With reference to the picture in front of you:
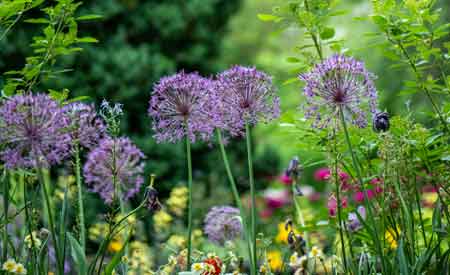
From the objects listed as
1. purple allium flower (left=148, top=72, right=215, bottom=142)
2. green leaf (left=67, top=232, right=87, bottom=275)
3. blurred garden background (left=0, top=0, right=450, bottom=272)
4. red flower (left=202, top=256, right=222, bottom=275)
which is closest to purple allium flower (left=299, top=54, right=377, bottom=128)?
purple allium flower (left=148, top=72, right=215, bottom=142)

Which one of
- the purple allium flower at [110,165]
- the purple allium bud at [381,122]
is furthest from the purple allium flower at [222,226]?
the purple allium bud at [381,122]

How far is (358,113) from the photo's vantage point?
194 cm

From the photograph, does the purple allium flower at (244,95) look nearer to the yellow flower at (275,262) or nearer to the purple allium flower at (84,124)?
the purple allium flower at (84,124)

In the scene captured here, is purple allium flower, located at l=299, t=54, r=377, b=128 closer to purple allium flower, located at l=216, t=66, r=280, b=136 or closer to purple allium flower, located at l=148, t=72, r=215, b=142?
purple allium flower, located at l=216, t=66, r=280, b=136

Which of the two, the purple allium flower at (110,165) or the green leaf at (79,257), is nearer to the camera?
the green leaf at (79,257)

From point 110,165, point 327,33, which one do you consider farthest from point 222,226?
point 327,33

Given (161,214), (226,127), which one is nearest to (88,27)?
(161,214)

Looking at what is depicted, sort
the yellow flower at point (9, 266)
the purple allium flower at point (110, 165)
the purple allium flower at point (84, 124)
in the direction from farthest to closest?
the purple allium flower at point (110, 165)
the purple allium flower at point (84, 124)
the yellow flower at point (9, 266)

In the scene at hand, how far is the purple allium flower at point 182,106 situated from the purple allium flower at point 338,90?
32 centimetres

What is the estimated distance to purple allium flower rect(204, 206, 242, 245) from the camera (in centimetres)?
296

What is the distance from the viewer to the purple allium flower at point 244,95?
1.96 meters

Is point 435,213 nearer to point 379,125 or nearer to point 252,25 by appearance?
point 379,125

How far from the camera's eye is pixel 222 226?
2959 mm

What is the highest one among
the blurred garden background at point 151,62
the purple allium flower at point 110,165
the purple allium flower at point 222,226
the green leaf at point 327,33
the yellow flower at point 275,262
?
the blurred garden background at point 151,62
